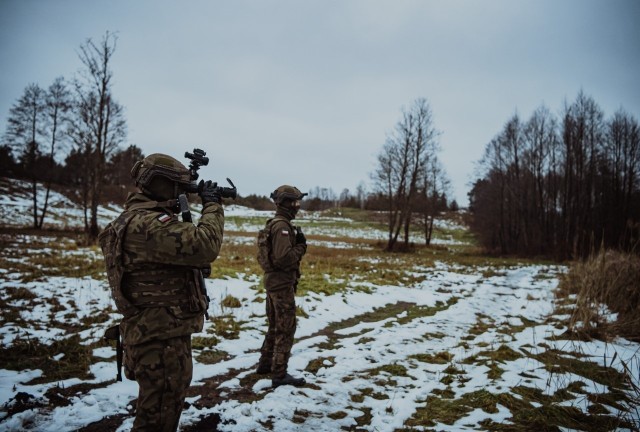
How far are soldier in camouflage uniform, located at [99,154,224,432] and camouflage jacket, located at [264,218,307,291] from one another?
187 centimetres

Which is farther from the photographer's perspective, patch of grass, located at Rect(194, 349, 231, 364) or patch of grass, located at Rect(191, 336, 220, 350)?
patch of grass, located at Rect(191, 336, 220, 350)

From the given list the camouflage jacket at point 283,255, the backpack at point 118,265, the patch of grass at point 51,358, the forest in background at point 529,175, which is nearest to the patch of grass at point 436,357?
the camouflage jacket at point 283,255

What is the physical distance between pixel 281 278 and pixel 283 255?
38 cm

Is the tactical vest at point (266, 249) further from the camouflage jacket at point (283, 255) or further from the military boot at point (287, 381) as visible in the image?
the military boot at point (287, 381)

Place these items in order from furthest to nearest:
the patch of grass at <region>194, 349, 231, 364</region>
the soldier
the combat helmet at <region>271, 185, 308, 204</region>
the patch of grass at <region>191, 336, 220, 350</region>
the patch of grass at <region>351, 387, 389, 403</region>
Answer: the patch of grass at <region>191, 336, 220, 350</region>
the patch of grass at <region>194, 349, 231, 364</region>
the combat helmet at <region>271, 185, 308, 204</region>
the soldier
the patch of grass at <region>351, 387, 389, 403</region>

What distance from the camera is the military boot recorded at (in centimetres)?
413

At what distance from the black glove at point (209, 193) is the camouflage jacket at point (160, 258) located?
31 cm

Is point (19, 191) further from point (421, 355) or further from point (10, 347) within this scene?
point (421, 355)

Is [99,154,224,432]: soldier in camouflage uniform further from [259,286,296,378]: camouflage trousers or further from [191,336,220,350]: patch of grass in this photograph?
[191,336,220,350]: patch of grass

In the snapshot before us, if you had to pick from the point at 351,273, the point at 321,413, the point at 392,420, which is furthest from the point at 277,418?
the point at 351,273

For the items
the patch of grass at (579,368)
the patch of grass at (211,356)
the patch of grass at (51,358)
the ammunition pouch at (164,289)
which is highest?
the ammunition pouch at (164,289)

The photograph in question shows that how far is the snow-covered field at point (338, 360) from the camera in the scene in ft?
11.1

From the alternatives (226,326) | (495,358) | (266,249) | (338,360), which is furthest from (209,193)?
(495,358)

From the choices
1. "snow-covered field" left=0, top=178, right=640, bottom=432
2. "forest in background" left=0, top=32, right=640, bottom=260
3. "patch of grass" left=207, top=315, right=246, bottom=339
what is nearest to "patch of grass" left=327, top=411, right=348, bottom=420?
"snow-covered field" left=0, top=178, right=640, bottom=432
